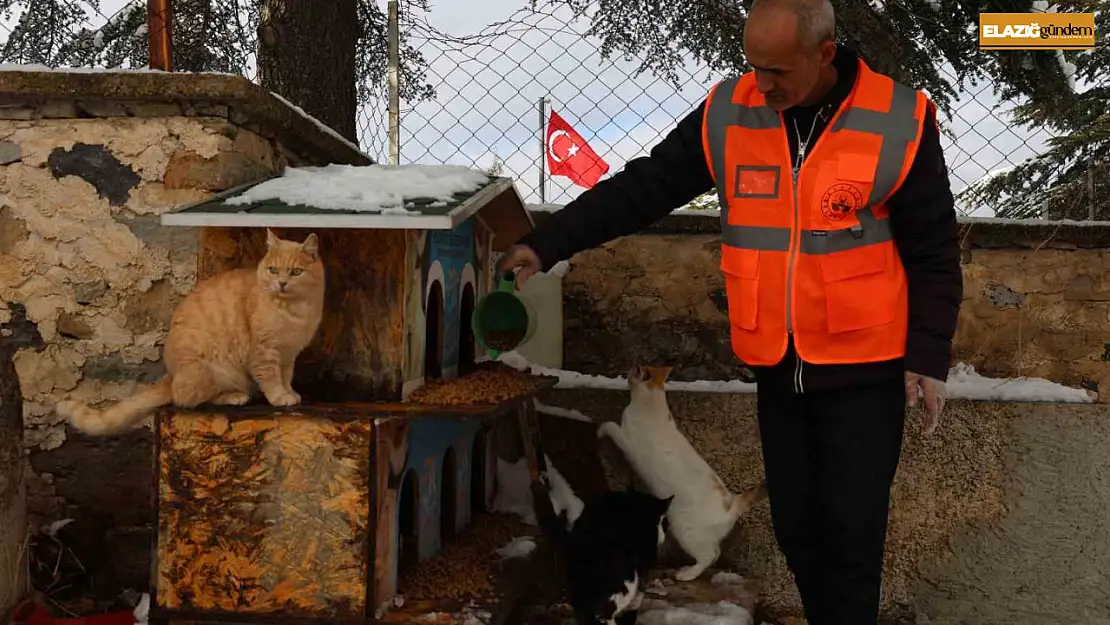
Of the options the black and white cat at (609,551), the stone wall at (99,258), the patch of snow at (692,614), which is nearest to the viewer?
the black and white cat at (609,551)

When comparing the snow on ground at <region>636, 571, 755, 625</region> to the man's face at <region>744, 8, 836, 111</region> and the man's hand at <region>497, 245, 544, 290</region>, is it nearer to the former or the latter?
the man's hand at <region>497, 245, 544, 290</region>

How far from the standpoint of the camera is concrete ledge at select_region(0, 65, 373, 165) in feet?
9.82

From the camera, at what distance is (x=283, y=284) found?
7.62 feet

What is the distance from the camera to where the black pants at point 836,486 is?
222cm

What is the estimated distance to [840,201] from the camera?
2164 millimetres

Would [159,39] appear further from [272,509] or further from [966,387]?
[966,387]

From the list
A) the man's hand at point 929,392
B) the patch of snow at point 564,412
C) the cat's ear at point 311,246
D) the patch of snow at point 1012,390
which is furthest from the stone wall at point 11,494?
the patch of snow at point 1012,390

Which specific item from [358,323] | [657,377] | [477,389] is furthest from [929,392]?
[358,323]

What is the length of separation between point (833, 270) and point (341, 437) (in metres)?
1.26

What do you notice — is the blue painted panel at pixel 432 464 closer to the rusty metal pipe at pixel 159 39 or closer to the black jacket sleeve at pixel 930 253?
the black jacket sleeve at pixel 930 253

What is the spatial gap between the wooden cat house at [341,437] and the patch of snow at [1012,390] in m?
1.86

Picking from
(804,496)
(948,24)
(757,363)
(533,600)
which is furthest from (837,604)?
(948,24)

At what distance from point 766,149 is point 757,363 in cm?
52

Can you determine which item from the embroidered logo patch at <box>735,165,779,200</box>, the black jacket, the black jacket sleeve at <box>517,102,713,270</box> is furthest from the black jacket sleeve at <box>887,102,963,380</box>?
the black jacket sleeve at <box>517,102,713,270</box>
